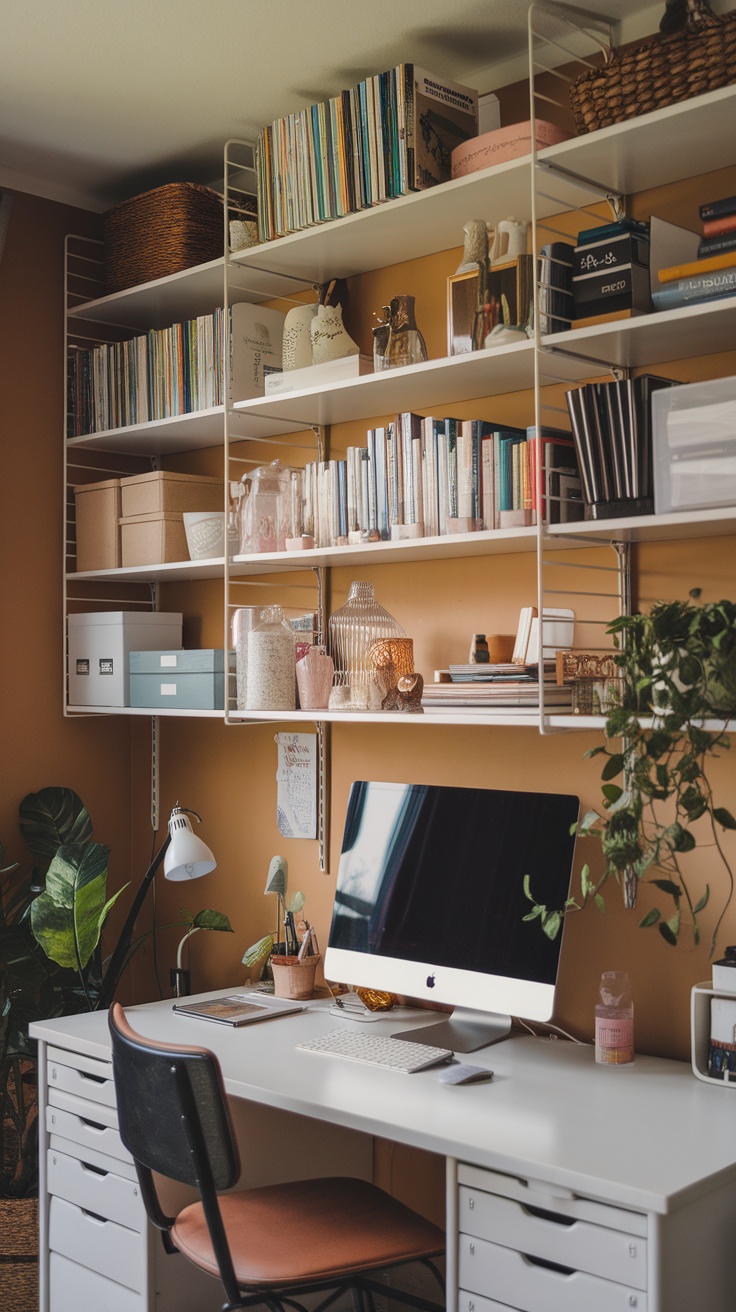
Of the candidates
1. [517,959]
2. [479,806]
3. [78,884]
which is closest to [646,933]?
[517,959]

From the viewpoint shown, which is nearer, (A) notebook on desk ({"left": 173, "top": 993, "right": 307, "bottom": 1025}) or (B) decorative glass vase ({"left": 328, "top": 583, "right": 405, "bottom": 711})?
(A) notebook on desk ({"left": 173, "top": 993, "right": 307, "bottom": 1025})

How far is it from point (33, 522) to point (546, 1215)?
229 centimetres

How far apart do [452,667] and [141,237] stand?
1.62m

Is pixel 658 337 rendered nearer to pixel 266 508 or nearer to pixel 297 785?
pixel 266 508

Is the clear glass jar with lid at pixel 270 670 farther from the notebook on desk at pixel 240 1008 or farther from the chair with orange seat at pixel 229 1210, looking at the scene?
the chair with orange seat at pixel 229 1210

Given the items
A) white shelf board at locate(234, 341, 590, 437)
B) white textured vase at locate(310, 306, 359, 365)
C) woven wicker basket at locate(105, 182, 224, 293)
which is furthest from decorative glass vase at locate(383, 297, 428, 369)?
woven wicker basket at locate(105, 182, 224, 293)

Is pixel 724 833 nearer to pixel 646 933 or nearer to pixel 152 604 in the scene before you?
pixel 646 933

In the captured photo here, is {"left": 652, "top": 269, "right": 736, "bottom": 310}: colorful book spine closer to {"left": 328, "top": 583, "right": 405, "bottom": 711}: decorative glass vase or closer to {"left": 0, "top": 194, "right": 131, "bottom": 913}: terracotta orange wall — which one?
{"left": 328, "top": 583, "right": 405, "bottom": 711}: decorative glass vase

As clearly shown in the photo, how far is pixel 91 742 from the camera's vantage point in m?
3.55

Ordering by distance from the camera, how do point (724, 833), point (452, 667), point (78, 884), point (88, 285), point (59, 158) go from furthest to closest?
point (88, 285) < point (59, 158) < point (78, 884) < point (452, 667) < point (724, 833)

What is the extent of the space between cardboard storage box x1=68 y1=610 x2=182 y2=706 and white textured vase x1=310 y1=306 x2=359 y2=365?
0.89m

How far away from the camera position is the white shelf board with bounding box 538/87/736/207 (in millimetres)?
2035

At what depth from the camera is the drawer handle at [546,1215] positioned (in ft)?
5.95

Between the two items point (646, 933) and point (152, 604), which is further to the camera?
point (152, 604)
